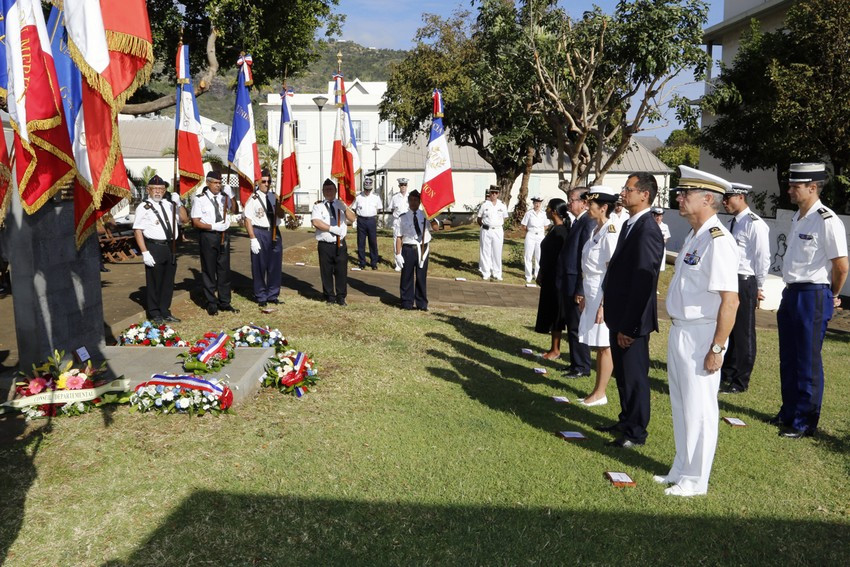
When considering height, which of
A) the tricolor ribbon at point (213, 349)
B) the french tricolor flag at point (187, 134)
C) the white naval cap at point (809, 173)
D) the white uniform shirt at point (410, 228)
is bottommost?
the tricolor ribbon at point (213, 349)

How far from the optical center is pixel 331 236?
35.1ft

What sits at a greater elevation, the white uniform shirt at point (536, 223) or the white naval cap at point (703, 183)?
the white naval cap at point (703, 183)

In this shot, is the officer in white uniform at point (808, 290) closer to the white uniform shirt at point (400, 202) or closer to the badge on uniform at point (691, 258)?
the badge on uniform at point (691, 258)

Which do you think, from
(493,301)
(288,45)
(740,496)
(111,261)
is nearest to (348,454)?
(740,496)

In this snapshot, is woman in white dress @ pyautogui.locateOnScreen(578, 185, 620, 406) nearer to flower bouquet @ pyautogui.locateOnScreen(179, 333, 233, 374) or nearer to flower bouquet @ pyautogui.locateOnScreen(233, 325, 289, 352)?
flower bouquet @ pyautogui.locateOnScreen(233, 325, 289, 352)

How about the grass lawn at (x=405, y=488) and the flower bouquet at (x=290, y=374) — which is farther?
the flower bouquet at (x=290, y=374)

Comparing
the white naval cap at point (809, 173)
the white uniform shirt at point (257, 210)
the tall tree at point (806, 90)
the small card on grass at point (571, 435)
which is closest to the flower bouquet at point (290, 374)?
the small card on grass at point (571, 435)

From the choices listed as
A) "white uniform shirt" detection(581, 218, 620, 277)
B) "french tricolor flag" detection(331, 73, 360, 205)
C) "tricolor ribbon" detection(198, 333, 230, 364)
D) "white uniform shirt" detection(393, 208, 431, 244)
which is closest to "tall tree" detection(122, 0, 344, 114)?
"french tricolor flag" detection(331, 73, 360, 205)

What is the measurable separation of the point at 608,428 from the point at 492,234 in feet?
31.2

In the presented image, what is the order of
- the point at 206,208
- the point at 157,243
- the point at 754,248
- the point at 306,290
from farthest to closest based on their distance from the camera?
the point at 306,290, the point at 206,208, the point at 157,243, the point at 754,248

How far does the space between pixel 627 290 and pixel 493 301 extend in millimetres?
7626

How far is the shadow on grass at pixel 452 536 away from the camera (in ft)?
12.1

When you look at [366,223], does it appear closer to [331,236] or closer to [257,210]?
[331,236]

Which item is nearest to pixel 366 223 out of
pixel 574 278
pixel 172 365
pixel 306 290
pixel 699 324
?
pixel 306 290
